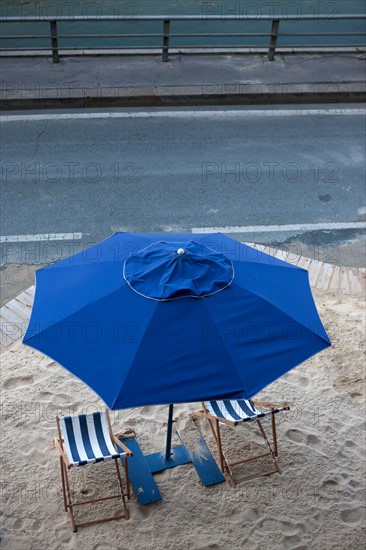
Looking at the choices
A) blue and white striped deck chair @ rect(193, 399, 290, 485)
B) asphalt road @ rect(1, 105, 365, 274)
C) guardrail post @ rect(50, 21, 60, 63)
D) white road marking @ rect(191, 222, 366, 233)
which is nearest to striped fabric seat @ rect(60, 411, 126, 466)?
blue and white striped deck chair @ rect(193, 399, 290, 485)

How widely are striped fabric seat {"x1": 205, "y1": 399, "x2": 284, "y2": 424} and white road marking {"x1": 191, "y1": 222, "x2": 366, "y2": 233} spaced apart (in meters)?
3.36

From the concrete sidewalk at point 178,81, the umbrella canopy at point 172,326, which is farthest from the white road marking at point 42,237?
the concrete sidewalk at point 178,81

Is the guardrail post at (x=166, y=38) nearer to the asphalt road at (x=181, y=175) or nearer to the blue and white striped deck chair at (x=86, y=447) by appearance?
the asphalt road at (x=181, y=175)

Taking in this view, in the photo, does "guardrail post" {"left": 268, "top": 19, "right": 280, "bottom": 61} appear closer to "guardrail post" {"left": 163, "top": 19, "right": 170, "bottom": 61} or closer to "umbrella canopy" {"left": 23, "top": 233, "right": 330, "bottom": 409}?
"guardrail post" {"left": 163, "top": 19, "right": 170, "bottom": 61}

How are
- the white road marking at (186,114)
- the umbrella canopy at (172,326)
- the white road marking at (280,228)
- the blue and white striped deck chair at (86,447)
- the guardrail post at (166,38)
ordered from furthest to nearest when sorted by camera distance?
the guardrail post at (166,38) → the white road marking at (186,114) → the white road marking at (280,228) → the blue and white striped deck chair at (86,447) → the umbrella canopy at (172,326)

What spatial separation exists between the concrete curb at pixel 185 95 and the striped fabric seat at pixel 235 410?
7.12m

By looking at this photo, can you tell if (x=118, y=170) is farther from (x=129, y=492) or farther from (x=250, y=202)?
(x=129, y=492)

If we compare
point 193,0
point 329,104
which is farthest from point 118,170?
point 193,0

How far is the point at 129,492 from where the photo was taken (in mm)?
5234

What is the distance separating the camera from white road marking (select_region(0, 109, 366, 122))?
10945mm

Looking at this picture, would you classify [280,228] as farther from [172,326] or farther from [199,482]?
[172,326]

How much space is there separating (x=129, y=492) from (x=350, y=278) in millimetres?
3856

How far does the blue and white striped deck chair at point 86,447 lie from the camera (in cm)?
494

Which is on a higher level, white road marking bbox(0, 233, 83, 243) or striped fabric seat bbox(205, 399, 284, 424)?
striped fabric seat bbox(205, 399, 284, 424)
